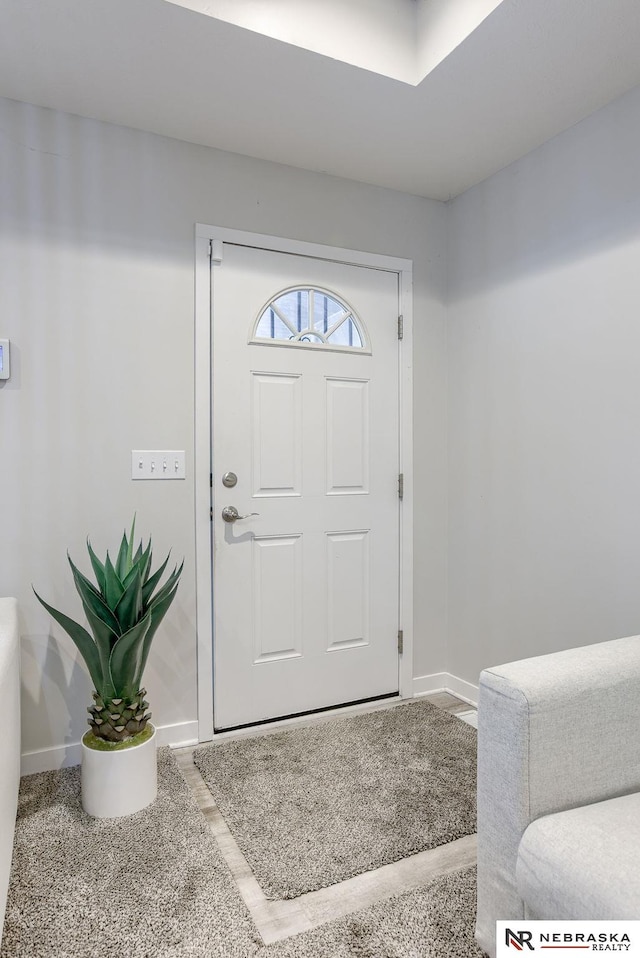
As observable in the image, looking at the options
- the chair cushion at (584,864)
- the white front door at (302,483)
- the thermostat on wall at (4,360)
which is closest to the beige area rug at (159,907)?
the chair cushion at (584,864)

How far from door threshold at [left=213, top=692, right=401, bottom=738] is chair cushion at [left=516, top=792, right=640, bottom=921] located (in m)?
1.46

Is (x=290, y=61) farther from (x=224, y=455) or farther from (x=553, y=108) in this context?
(x=224, y=455)

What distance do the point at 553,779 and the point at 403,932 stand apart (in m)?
0.56

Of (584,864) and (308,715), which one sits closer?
(584,864)

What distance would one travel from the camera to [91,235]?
82.6 inches

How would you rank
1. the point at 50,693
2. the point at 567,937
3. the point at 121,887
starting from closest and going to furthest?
the point at 567,937 < the point at 121,887 < the point at 50,693

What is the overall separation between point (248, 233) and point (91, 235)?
1.98 feet

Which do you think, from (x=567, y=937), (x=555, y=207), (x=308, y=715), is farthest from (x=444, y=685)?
(x=555, y=207)

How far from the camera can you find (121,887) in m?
1.46

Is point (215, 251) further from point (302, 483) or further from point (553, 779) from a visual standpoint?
point (553, 779)

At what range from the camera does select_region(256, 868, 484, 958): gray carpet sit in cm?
127

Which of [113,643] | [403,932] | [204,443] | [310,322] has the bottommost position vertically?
[403,932]

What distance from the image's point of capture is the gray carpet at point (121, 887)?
130cm

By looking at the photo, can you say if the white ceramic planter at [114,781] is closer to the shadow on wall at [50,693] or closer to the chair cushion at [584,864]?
the shadow on wall at [50,693]
